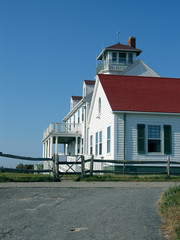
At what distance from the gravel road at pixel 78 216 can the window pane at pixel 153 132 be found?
1116 cm

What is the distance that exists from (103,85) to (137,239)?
19.7 m

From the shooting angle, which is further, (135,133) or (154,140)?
(154,140)

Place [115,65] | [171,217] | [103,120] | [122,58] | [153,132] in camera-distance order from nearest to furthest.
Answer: [171,217] < [153,132] < [103,120] < [115,65] < [122,58]

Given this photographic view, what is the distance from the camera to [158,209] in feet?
28.7

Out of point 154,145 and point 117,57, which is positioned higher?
point 117,57

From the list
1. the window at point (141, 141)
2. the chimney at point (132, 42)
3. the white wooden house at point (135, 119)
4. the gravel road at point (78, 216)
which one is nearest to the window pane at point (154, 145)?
the white wooden house at point (135, 119)

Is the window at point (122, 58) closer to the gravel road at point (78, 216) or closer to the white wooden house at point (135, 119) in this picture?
the white wooden house at point (135, 119)

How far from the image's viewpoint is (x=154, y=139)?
22453 millimetres

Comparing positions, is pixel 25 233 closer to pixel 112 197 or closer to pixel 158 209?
pixel 158 209

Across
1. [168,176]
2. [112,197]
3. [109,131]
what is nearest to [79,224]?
[112,197]

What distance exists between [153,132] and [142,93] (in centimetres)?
345

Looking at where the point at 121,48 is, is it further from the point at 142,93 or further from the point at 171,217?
the point at 171,217

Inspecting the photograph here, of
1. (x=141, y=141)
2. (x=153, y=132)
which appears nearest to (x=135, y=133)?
A: (x=141, y=141)

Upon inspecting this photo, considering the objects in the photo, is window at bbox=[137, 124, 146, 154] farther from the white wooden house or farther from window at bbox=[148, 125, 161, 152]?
window at bbox=[148, 125, 161, 152]
